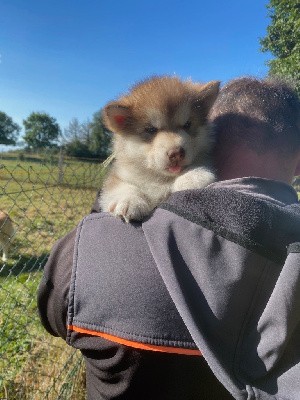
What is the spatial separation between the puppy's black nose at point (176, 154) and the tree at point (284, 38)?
12.9m

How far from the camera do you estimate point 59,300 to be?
1333 millimetres

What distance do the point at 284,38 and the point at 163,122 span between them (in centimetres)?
1783

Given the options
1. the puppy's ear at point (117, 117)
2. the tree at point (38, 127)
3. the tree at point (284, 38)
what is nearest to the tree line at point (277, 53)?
the tree at point (284, 38)

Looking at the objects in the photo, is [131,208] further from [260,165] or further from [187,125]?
[187,125]

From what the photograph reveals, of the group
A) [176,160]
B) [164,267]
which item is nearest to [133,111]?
[176,160]

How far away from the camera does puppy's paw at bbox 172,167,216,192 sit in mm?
1844

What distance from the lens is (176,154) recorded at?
6.95 feet

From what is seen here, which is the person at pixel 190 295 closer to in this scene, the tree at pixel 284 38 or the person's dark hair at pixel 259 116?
the person's dark hair at pixel 259 116

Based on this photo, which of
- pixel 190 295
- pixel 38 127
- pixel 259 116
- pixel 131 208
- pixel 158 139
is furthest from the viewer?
pixel 38 127

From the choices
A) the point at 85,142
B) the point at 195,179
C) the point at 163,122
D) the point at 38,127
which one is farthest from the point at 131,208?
the point at 38,127

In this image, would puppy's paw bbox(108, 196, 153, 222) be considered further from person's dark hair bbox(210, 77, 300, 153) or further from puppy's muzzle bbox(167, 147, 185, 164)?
person's dark hair bbox(210, 77, 300, 153)

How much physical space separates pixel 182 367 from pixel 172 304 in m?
0.23

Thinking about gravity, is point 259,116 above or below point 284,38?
below

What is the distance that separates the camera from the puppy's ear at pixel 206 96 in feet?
7.72
